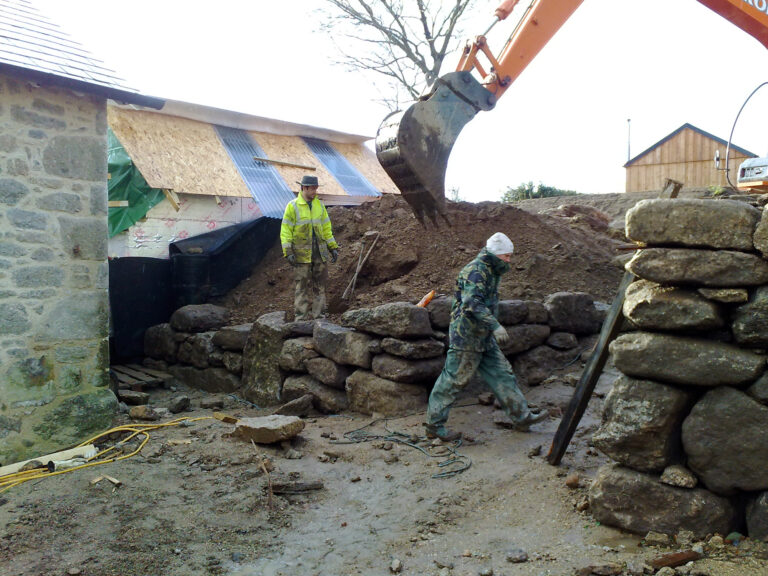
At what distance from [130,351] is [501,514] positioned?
7506 millimetres

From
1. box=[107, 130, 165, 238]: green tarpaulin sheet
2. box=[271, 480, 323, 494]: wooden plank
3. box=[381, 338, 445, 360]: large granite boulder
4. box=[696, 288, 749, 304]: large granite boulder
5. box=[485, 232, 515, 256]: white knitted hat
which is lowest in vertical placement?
box=[271, 480, 323, 494]: wooden plank

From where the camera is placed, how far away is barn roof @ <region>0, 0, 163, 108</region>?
5926 mm

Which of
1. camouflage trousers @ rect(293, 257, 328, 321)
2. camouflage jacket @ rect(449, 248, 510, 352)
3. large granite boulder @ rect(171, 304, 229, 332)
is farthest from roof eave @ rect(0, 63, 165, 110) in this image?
camouflage jacket @ rect(449, 248, 510, 352)

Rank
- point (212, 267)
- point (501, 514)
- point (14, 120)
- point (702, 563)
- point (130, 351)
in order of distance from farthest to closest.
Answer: point (212, 267) < point (130, 351) < point (14, 120) < point (501, 514) < point (702, 563)

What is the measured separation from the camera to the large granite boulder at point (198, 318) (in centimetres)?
957

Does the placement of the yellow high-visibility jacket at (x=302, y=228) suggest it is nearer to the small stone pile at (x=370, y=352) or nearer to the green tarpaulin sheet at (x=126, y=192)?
the small stone pile at (x=370, y=352)

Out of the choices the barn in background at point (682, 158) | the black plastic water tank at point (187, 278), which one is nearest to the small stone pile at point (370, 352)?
the black plastic water tank at point (187, 278)

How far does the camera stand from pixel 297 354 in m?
7.74

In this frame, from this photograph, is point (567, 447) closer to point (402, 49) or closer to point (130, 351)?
point (130, 351)

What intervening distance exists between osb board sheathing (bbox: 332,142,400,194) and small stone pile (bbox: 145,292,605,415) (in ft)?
27.1

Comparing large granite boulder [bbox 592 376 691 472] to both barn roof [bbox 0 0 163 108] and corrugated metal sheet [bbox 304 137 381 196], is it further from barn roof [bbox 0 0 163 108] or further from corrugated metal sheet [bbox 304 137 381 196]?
corrugated metal sheet [bbox 304 137 381 196]

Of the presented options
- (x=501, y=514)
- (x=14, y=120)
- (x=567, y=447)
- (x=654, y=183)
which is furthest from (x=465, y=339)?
(x=654, y=183)

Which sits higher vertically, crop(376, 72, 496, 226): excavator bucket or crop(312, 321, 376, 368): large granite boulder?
crop(376, 72, 496, 226): excavator bucket

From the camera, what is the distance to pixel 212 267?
10.9m
